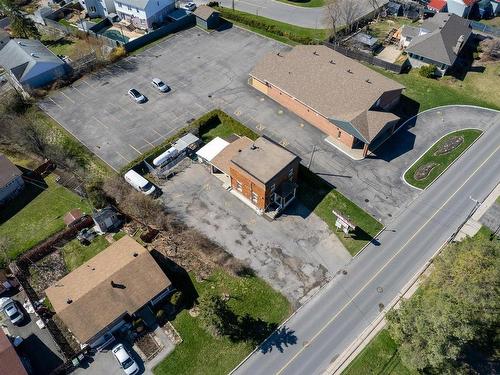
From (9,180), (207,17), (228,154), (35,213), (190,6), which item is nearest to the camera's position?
(35,213)

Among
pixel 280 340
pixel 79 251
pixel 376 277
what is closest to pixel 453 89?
pixel 376 277

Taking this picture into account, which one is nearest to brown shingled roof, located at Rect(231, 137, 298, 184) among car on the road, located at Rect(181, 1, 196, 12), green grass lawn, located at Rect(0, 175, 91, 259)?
green grass lawn, located at Rect(0, 175, 91, 259)

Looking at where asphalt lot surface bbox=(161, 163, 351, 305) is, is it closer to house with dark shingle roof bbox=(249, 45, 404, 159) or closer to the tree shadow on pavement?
the tree shadow on pavement

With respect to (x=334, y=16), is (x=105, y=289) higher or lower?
lower

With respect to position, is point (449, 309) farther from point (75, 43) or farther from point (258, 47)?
point (75, 43)

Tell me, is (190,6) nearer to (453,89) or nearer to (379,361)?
(453,89)

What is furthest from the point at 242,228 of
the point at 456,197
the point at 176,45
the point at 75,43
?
the point at 75,43

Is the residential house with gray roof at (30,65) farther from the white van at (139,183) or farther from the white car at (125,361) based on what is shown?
the white car at (125,361)
